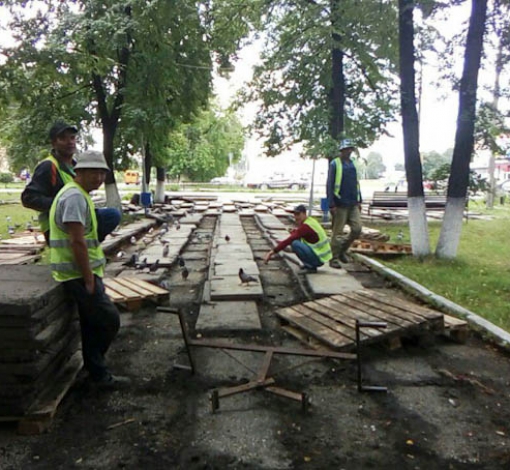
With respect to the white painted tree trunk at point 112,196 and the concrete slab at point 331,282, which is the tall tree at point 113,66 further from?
the concrete slab at point 331,282

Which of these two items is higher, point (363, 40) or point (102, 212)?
point (363, 40)

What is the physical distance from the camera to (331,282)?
265 inches

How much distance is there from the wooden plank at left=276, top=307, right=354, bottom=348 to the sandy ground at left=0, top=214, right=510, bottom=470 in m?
0.20

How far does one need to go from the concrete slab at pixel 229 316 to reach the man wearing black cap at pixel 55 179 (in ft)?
5.07

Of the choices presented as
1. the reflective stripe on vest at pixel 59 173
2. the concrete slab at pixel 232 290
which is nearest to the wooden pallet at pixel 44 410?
the reflective stripe on vest at pixel 59 173

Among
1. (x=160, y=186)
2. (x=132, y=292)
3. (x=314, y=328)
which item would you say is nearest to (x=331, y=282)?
(x=314, y=328)

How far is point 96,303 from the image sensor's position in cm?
347

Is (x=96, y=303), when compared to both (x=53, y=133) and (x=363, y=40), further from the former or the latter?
(x=363, y=40)

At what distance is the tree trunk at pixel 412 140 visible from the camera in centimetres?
874

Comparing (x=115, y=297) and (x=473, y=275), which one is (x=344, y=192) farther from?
(x=115, y=297)

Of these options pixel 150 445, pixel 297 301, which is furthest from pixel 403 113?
pixel 150 445

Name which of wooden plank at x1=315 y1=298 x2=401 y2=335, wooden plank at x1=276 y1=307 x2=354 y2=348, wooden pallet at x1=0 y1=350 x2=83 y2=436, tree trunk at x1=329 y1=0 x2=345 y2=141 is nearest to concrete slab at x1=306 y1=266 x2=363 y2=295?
wooden plank at x1=315 y1=298 x2=401 y2=335

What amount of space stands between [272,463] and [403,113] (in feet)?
25.2

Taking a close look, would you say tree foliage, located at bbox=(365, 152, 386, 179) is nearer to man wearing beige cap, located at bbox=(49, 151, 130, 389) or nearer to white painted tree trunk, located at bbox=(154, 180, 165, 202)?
white painted tree trunk, located at bbox=(154, 180, 165, 202)
